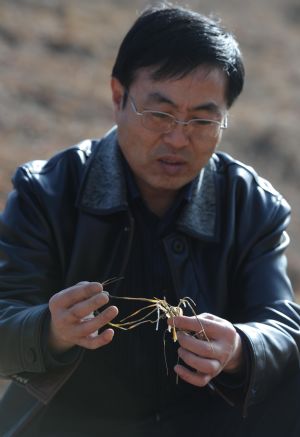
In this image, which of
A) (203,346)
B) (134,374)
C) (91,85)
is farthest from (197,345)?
(91,85)

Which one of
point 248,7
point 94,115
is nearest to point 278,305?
point 94,115

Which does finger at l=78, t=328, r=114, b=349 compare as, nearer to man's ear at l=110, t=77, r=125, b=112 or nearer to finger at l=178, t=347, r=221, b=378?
finger at l=178, t=347, r=221, b=378

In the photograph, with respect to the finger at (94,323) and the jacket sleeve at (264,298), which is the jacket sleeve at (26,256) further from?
the jacket sleeve at (264,298)

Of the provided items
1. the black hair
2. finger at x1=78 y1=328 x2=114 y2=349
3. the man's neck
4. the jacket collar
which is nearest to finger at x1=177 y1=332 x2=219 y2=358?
finger at x1=78 y1=328 x2=114 y2=349

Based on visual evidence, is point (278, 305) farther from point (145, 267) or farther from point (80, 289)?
point (80, 289)

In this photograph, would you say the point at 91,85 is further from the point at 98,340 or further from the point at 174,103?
the point at 98,340
